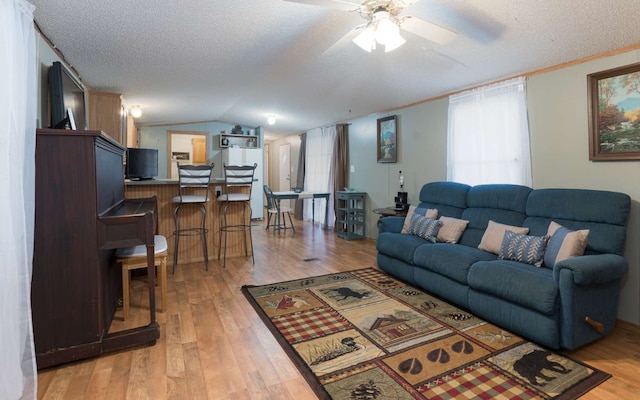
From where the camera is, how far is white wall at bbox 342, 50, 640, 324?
2.48 metres

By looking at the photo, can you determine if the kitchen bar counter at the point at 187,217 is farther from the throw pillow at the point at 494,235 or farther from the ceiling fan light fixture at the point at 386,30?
A: the throw pillow at the point at 494,235

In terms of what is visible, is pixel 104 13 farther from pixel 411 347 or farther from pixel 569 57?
pixel 569 57

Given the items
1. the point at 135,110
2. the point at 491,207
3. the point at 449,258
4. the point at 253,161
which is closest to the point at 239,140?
the point at 253,161

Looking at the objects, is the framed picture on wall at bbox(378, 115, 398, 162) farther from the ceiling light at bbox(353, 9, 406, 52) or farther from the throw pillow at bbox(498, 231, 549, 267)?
the ceiling light at bbox(353, 9, 406, 52)

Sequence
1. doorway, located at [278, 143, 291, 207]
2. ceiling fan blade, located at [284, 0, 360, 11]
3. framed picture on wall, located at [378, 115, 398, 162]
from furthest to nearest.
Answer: doorway, located at [278, 143, 291, 207], framed picture on wall, located at [378, 115, 398, 162], ceiling fan blade, located at [284, 0, 360, 11]

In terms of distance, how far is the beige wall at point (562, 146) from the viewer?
8.13 feet

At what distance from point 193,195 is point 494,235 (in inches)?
130

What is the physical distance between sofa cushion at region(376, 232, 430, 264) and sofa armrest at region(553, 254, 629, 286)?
1.28 m

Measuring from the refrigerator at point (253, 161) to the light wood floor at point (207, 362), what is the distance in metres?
4.41

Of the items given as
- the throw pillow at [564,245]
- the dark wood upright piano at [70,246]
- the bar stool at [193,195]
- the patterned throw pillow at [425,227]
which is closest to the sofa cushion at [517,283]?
the throw pillow at [564,245]

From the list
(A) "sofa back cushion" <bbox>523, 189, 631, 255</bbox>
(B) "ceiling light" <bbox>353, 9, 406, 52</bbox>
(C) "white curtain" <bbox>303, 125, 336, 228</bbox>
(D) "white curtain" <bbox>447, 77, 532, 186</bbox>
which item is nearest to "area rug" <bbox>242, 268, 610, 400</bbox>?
(A) "sofa back cushion" <bbox>523, 189, 631, 255</bbox>

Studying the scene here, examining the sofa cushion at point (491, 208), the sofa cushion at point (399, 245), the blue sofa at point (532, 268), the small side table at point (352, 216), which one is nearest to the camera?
the blue sofa at point (532, 268)

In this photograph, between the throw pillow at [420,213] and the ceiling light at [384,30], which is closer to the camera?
the ceiling light at [384,30]

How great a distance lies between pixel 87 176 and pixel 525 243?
3.10 metres
